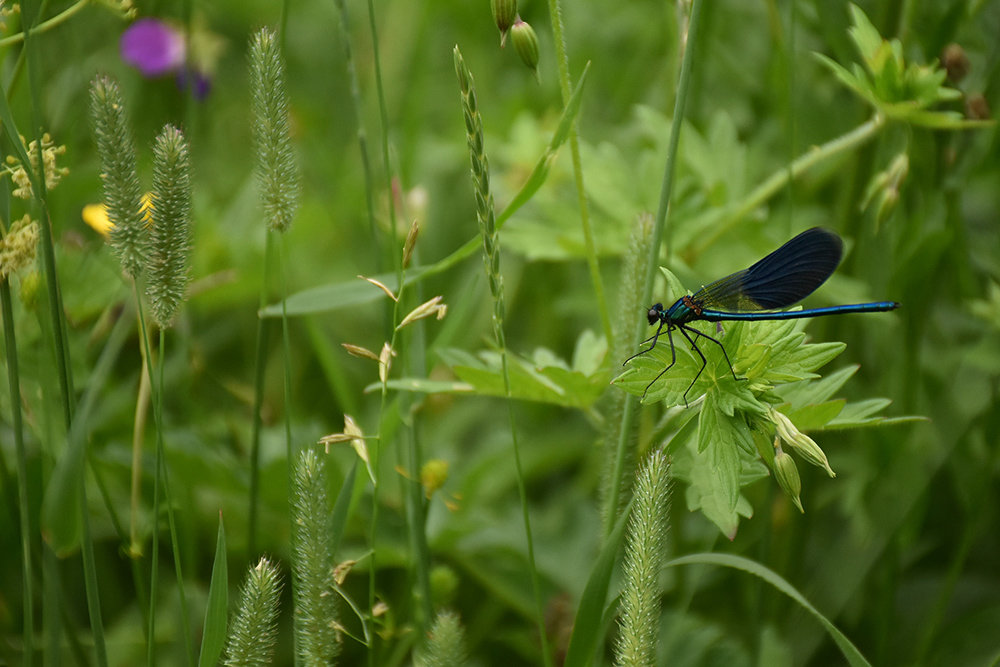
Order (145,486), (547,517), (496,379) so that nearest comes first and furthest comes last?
1. (496,379)
2. (145,486)
3. (547,517)

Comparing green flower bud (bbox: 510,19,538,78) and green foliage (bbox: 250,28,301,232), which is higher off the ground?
green flower bud (bbox: 510,19,538,78)

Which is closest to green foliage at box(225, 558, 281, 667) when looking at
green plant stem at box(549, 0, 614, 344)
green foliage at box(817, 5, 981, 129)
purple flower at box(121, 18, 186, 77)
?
green plant stem at box(549, 0, 614, 344)

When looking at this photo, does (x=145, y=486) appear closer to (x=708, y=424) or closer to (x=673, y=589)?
(x=673, y=589)

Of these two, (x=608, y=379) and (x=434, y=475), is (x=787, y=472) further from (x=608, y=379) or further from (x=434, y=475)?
(x=434, y=475)

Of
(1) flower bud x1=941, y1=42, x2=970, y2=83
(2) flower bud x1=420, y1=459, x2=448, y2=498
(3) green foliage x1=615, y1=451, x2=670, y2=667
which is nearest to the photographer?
(3) green foliage x1=615, y1=451, x2=670, y2=667

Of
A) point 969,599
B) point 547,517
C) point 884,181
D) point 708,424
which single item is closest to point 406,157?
point 547,517

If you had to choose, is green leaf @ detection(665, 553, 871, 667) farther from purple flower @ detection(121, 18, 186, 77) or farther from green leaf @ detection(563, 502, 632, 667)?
purple flower @ detection(121, 18, 186, 77)
